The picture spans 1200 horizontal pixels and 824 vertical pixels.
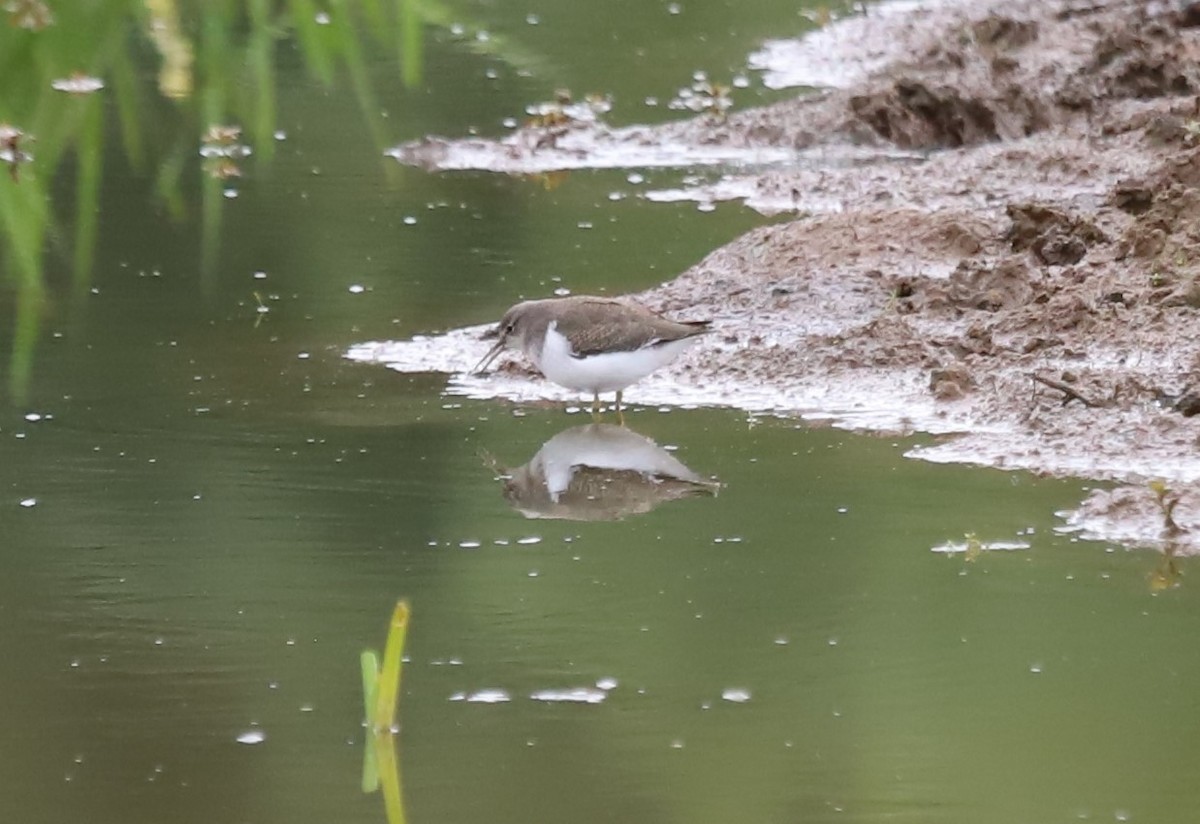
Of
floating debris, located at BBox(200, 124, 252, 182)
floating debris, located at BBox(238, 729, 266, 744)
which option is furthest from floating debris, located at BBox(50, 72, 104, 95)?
floating debris, located at BBox(238, 729, 266, 744)

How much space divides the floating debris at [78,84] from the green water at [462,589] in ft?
8.26

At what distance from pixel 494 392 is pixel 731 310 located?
113cm

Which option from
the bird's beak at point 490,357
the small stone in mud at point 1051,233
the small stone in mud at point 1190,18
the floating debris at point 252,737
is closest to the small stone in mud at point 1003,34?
the small stone in mud at point 1190,18

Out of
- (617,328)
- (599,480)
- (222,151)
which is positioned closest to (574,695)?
(599,480)

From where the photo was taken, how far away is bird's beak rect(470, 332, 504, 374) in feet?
28.1

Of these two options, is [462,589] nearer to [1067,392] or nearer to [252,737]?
[252,737]

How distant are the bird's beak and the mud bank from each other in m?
0.06

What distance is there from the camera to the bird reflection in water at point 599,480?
738 centimetres

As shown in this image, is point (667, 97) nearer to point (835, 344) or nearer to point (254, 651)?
point (835, 344)

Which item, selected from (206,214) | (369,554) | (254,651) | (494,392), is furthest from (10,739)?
(206,214)

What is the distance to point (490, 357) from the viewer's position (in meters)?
Result: 8.62

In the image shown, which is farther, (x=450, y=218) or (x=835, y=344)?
(x=450, y=218)

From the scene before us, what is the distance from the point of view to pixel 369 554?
6.82 meters

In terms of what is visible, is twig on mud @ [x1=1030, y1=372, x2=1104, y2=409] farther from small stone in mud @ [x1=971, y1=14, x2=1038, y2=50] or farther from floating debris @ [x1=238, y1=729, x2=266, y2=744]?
small stone in mud @ [x1=971, y1=14, x2=1038, y2=50]
